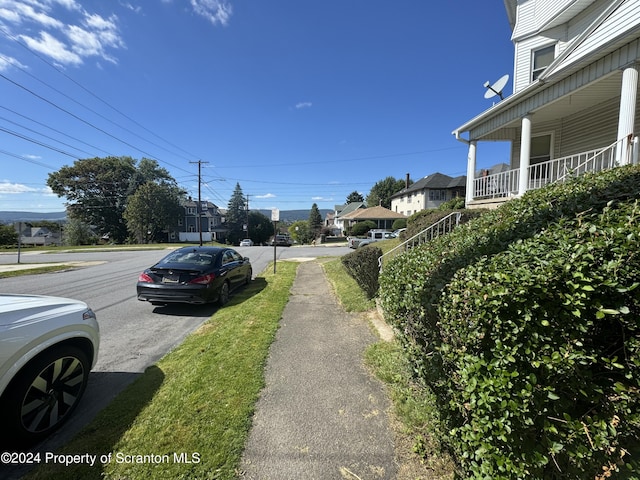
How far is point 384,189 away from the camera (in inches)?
2874

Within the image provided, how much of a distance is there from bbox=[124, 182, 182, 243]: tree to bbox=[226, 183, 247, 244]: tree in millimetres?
11363

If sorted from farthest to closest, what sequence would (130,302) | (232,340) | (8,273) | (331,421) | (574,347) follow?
1. (8,273)
2. (130,302)
3. (232,340)
4. (331,421)
5. (574,347)

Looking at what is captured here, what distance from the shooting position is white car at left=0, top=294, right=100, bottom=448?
89.1 inches

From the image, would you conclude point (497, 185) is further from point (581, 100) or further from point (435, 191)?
point (435, 191)

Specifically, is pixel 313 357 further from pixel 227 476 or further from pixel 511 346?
pixel 511 346

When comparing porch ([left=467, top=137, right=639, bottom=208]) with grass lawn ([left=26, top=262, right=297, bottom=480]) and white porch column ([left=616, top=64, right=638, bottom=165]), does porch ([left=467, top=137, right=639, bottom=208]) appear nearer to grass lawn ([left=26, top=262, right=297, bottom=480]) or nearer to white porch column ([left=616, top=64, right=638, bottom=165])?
white porch column ([left=616, top=64, right=638, bottom=165])

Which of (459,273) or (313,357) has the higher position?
(459,273)

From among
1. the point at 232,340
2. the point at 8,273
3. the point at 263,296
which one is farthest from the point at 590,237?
the point at 8,273

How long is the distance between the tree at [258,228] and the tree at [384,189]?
93.2 ft

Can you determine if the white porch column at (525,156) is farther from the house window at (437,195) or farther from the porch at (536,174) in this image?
the house window at (437,195)

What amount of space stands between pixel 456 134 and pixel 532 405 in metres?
12.9

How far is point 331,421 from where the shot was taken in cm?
258

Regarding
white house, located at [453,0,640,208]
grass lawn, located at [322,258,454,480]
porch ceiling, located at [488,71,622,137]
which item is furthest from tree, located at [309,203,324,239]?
grass lawn, located at [322,258,454,480]

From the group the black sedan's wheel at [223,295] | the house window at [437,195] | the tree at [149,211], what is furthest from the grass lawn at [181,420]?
the tree at [149,211]
